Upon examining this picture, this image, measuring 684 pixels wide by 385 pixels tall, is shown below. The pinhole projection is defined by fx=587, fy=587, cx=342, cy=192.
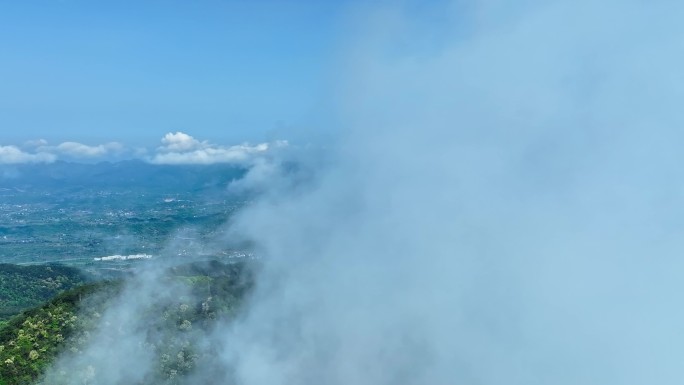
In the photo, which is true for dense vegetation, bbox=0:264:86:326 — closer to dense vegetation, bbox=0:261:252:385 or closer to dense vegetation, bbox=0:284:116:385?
dense vegetation, bbox=0:261:252:385

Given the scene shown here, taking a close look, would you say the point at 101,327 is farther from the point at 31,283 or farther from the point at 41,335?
the point at 31,283

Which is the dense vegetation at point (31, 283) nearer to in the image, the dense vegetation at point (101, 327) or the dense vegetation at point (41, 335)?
the dense vegetation at point (101, 327)

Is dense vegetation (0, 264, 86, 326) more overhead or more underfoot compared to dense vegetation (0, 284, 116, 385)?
more overhead

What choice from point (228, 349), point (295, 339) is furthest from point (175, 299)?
point (295, 339)

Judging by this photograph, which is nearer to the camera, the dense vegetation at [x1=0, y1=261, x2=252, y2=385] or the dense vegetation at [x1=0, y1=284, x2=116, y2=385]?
the dense vegetation at [x1=0, y1=284, x2=116, y2=385]

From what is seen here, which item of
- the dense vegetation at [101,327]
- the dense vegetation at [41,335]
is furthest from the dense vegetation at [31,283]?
the dense vegetation at [41,335]

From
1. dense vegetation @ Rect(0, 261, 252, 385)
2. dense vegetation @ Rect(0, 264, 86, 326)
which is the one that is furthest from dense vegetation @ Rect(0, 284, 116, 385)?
dense vegetation @ Rect(0, 264, 86, 326)
